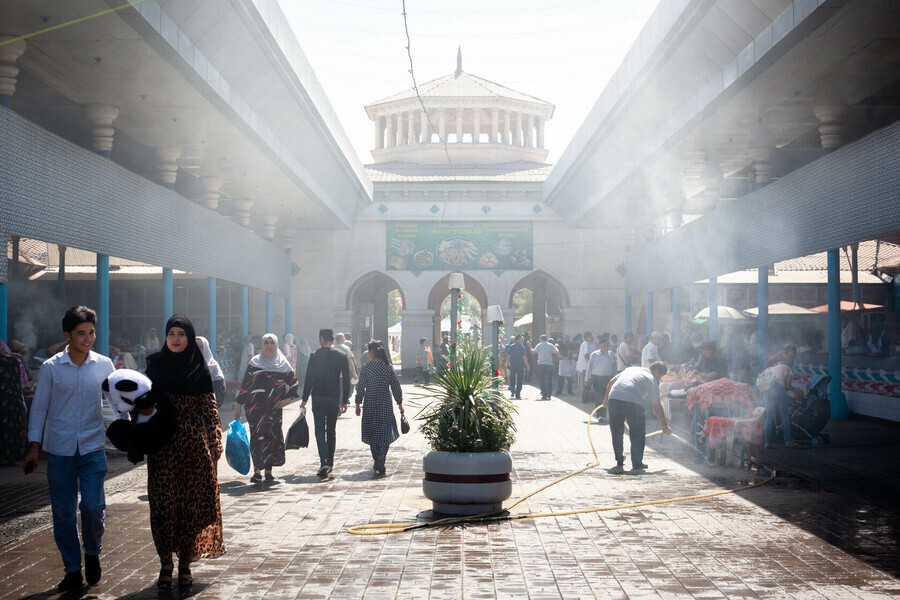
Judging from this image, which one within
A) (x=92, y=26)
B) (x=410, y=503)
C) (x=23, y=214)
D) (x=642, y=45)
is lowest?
(x=410, y=503)

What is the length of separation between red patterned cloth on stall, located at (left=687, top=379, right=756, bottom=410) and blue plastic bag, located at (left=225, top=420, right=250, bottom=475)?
5548 mm

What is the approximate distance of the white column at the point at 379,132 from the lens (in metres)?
47.3

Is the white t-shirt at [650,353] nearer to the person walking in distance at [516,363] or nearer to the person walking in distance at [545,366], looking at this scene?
the person walking in distance at [545,366]

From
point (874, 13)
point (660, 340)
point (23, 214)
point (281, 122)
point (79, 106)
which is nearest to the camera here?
point (23, 214)

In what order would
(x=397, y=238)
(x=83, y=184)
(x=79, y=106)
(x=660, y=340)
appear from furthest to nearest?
(x=397, y=238) → (x=660, y=340) → (x=79, y=106) → (x=83, y=184)

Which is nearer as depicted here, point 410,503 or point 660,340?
point 410,503

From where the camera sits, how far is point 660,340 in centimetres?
1653

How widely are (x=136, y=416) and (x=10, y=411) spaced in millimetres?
5221

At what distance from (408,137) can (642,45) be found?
30.1 m

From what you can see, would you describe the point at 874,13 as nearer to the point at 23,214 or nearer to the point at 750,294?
the point at 23,214

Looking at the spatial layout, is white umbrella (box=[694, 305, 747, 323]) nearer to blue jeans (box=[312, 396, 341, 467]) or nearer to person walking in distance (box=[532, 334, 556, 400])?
person walking in distance (box=[532, 334, 556, 400])

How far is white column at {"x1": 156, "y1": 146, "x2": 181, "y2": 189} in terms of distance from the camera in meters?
17.9

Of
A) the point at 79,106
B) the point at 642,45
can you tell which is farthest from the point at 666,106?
the point at 79,106

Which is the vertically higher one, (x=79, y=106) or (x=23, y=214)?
(x=79, y=106)
